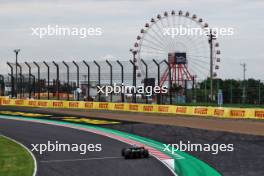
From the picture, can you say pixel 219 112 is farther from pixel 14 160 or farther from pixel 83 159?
pixel 14 160

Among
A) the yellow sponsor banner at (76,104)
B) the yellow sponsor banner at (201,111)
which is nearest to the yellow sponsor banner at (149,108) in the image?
the yellow sponsor banner at (201,111)

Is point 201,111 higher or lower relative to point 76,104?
lower

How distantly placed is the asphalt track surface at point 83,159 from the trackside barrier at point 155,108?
39.3 feet

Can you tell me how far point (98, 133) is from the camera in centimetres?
2808

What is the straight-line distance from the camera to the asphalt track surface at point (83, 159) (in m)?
16.6

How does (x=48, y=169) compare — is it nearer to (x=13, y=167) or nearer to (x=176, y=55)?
(x=13, y=167)

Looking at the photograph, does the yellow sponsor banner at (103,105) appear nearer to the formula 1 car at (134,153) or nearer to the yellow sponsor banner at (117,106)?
the yellow sponsor banner at (117,106)

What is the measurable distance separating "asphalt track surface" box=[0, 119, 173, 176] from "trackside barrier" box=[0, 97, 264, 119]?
39.3 ft

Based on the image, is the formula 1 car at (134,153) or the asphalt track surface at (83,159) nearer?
the asphalt track surface at (83,159)

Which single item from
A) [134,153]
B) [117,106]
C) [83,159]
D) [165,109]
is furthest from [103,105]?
[134,153]

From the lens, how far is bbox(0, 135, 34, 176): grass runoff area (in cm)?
1669

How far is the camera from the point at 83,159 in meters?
19.5

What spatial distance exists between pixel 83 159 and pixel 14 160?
7.99 ft

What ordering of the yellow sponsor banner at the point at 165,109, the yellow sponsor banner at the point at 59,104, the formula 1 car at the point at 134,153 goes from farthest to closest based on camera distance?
the yellow sponsor banner at the point at 59,104 < the yellow sponsor banner at the point at 165,109 < the formula 1 car at the point at 134,153
